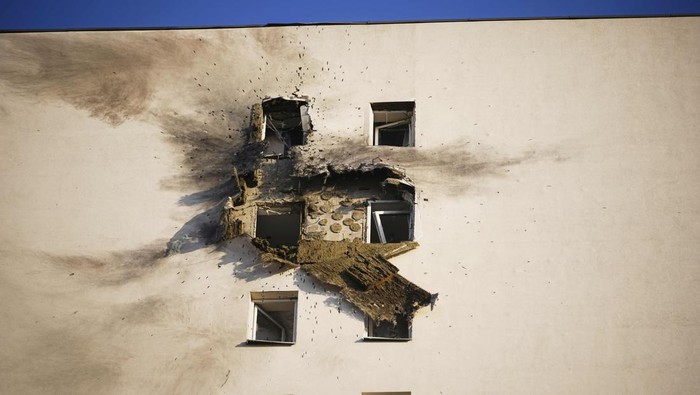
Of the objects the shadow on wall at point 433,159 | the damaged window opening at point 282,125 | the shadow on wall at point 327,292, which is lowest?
the shadow on wall at point 327,292

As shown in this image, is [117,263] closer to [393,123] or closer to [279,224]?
[279,224]

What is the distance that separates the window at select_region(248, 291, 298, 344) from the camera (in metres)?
14.4

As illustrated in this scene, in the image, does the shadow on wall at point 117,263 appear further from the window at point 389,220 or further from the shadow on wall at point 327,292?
Result: the window at point 389,220

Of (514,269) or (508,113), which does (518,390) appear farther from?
(508,113)

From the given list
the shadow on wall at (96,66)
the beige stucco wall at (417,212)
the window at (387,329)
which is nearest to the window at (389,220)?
the beige stucco wall at (417,212)

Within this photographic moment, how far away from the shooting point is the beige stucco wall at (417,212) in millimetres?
13617

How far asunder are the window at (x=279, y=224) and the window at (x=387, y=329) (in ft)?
6.67

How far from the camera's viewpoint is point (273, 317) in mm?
14828

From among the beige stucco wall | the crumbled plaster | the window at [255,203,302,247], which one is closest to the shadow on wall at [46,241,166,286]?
the beige stucco wall

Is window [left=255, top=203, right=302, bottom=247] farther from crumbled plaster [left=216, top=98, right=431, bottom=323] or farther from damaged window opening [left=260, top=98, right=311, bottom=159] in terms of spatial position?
damaged window opening [left=260, top=98, right=311, bottom=159]

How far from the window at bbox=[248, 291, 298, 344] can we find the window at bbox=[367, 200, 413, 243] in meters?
1.72

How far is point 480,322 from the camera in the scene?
13750mm

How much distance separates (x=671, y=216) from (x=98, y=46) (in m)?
10.5

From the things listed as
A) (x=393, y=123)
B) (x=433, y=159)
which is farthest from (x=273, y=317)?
(x=393, y=123)
